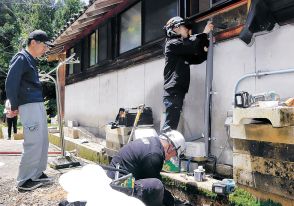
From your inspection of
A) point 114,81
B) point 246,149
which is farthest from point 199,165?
point 114,81

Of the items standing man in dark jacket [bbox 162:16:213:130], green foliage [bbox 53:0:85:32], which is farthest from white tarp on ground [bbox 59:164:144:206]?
green foliage [bbox 53:0:85:32]

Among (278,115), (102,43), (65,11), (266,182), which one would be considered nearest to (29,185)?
(266,182)

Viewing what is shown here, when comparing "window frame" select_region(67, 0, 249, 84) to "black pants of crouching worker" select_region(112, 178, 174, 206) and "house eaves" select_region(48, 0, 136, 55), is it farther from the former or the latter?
"black pants of crouching worker" select_region(112, 178, 174, 206)

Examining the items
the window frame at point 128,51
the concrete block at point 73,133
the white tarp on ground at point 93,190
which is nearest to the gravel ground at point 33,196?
the white tarp on ground at point 93,190

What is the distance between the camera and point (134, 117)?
7.70 metres

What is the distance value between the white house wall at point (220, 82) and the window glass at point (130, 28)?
2.30 ft

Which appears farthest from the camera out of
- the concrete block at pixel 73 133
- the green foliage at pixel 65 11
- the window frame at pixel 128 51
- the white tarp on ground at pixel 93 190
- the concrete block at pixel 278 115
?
the green foliage at pixel 65 11

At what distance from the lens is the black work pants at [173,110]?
591 cm

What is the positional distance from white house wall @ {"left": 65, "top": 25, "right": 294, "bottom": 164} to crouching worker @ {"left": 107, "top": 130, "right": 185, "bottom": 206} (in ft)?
4.44

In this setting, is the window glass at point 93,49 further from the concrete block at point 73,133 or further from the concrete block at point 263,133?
the concrete block at point 263,133

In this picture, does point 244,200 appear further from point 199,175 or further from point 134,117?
point 134,117

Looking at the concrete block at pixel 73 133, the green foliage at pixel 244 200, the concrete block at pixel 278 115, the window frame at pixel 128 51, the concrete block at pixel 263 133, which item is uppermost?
the window frame at pixel 128 51

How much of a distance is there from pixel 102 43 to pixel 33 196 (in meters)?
7.25

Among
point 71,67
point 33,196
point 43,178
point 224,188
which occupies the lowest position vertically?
point 33,196
